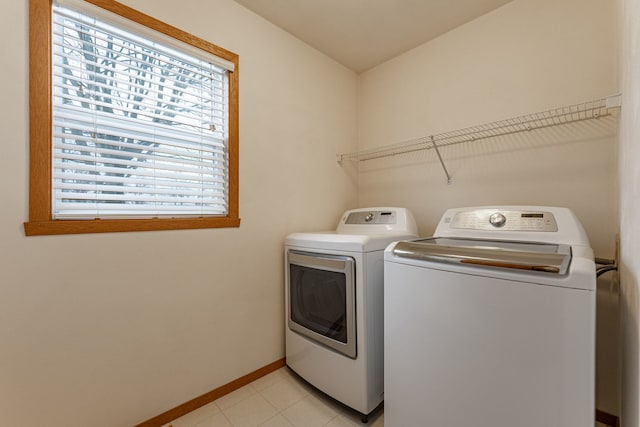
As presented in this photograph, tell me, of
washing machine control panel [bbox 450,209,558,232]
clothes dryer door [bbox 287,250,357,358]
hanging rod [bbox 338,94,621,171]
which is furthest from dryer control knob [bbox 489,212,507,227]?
clothes dryer door [bbox 287,250,357,358]

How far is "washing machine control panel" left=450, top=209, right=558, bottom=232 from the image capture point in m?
1.30

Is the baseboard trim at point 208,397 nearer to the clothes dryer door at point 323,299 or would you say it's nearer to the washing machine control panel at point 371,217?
the clothes dryer door at point 323,299

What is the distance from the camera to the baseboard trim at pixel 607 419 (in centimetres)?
135

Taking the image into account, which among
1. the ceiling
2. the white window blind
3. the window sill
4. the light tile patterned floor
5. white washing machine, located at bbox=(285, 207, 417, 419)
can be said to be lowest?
the light tile patterned floor

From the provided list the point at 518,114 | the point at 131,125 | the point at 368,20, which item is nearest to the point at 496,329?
the point at 518,114

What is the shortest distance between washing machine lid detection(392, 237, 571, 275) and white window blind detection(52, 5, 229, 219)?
1179 millimetres

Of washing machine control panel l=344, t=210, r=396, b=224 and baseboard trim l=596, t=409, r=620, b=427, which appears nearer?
baseboard trim l=596, t=409, r=620, b=427

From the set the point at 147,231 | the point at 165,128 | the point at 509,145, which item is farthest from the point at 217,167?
the point at 509,145

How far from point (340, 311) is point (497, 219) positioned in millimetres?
996

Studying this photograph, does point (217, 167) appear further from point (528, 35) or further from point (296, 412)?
point (528, 35)

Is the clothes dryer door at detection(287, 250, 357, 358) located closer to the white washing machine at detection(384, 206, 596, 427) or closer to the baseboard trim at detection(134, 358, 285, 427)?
the white washing machine at detection(384, 206, 596, 427)

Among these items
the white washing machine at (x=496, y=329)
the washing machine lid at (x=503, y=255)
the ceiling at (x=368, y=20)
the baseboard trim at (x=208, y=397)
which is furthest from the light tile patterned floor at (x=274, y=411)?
the ceiling at (x=368, y=20)

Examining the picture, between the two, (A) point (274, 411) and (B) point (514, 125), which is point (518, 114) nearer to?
(B) point (514, 125)

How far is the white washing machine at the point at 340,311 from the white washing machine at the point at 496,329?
17 centimetres
